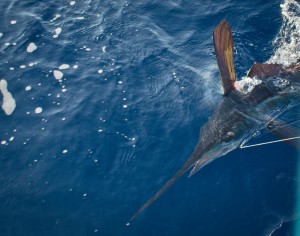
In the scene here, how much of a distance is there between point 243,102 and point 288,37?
259 centimetres

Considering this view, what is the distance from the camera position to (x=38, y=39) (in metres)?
7.14

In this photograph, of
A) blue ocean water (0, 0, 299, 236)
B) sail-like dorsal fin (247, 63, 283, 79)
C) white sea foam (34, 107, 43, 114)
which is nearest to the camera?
blue ocean water (0, 0, 299, 236)

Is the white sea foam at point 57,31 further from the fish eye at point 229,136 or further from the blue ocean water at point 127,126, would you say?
the fish eye at point 229,136

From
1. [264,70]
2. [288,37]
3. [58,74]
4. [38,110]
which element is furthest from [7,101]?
[288,37]

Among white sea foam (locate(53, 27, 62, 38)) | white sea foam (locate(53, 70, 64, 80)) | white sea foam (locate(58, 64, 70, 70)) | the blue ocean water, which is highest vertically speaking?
white sea foam (locate(53, 27, 62, 38))

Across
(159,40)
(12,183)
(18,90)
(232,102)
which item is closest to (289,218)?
(232,102)

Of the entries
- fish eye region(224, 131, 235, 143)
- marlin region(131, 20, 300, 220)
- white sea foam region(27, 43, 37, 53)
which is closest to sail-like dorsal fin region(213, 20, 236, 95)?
marlin region(131, 20, 300, 220)

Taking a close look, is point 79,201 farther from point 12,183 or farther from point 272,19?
point 272,19

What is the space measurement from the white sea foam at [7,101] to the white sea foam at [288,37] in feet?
17.1

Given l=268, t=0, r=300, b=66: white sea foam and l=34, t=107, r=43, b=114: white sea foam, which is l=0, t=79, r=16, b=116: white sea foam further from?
l=268, t=0, r=300, b=66: white sea foam

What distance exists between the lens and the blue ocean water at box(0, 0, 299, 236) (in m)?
4.27

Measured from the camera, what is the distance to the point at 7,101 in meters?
5.82

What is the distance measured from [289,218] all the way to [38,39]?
21.3 ft

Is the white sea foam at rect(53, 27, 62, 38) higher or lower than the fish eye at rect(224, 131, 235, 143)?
higher
